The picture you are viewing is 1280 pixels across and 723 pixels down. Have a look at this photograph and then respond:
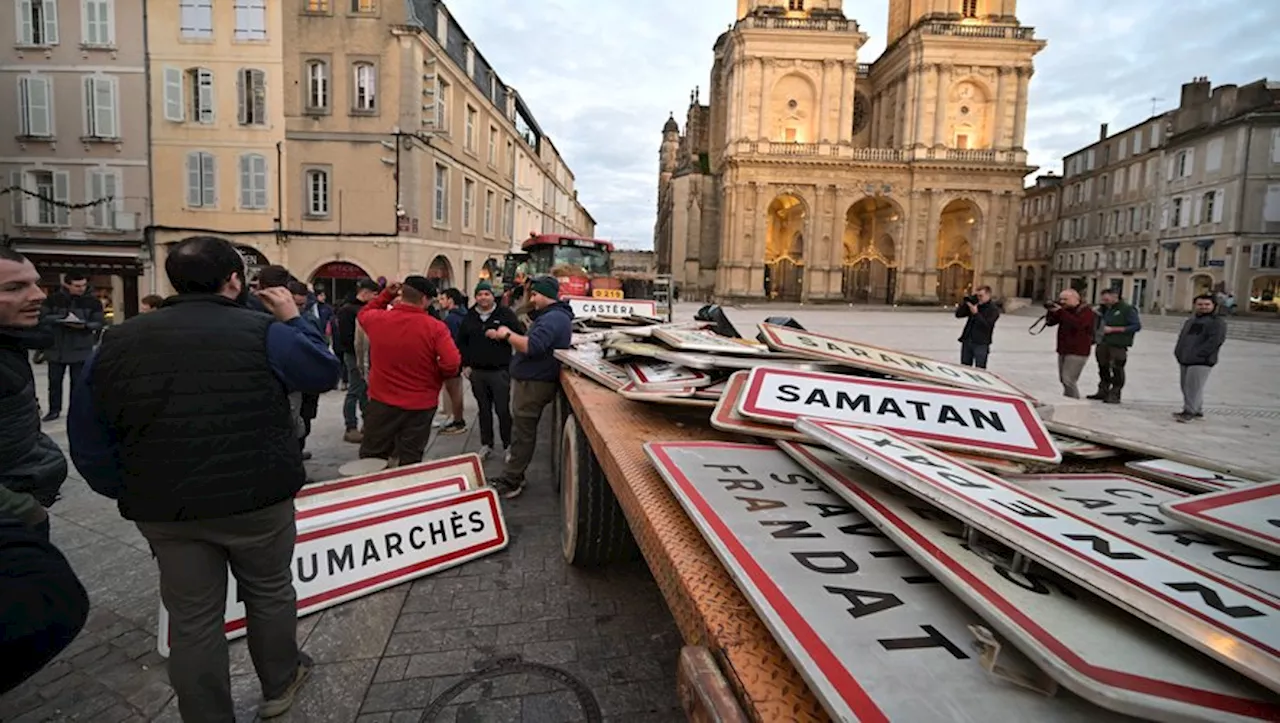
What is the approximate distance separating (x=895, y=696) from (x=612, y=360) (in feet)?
12.0

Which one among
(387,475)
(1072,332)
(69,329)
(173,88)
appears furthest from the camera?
(173,88)

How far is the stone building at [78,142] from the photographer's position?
813 inches

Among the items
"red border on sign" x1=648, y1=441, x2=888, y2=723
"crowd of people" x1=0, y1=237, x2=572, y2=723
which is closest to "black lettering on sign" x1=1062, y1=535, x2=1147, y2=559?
"red border on sign" x1=648, y1=441, x2=888, y2=723

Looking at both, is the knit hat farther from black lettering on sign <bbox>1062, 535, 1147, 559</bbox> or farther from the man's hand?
black lettering on sign <bbox>1062, 535, 1147, 559</bbox>

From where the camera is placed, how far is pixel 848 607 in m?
1.26

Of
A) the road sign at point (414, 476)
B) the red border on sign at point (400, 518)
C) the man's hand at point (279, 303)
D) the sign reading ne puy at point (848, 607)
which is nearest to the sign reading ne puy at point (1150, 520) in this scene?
the sign reading ne puy at point (848, 607)

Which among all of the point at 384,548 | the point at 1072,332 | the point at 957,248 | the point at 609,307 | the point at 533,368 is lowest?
the point at 384,548

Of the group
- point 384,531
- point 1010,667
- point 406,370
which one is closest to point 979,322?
point 406,370

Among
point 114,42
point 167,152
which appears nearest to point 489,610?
point 167,152

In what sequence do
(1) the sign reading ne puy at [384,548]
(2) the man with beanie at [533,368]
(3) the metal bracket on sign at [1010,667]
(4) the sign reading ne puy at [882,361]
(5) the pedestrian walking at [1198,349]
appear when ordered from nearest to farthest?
(3) the metal bracket on sign at [1010,667] → (4) the sign reading ne puy at [882,361] → (1) the sign reading ne puy at [384,548] → (2) the man with beanie at [533,368] → (5) the pedestrian walking at [1198,349]

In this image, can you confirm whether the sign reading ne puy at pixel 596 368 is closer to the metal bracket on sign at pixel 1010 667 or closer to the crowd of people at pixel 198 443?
the crowd of people at pixel 198 443

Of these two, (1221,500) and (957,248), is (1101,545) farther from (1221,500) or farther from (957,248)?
(957,248)

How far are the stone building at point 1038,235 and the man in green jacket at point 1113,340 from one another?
184ft

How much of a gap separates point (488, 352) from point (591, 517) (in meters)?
3.19
